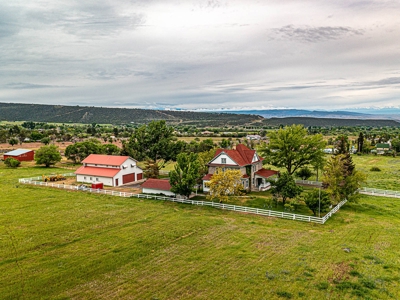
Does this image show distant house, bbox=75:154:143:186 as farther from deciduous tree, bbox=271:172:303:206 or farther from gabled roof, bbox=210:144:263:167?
deciduous tree, bbox=271:172:303:206

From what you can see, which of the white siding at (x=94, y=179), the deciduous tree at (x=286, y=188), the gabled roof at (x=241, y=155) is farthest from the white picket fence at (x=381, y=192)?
the white siding at (x=94, y=179)

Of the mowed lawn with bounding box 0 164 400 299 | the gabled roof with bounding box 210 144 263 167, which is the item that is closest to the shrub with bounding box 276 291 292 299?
the mowed lawn with bounding box 0 164 400 299

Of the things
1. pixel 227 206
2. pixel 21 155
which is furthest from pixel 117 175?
pixel 21 155

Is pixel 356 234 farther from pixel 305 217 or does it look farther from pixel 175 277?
pixel 175 277

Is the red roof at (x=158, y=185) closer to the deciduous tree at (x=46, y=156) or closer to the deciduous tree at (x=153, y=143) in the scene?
the deciduous tree at (x=153, y=143)

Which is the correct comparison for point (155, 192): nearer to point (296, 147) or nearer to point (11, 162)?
point (296, 147)

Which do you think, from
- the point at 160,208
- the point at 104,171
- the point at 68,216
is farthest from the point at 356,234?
the point at 104,171

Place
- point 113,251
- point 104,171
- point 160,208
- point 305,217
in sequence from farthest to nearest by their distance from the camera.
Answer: point 104,171 < point 160,208 < point 305,217 < point 113,251
